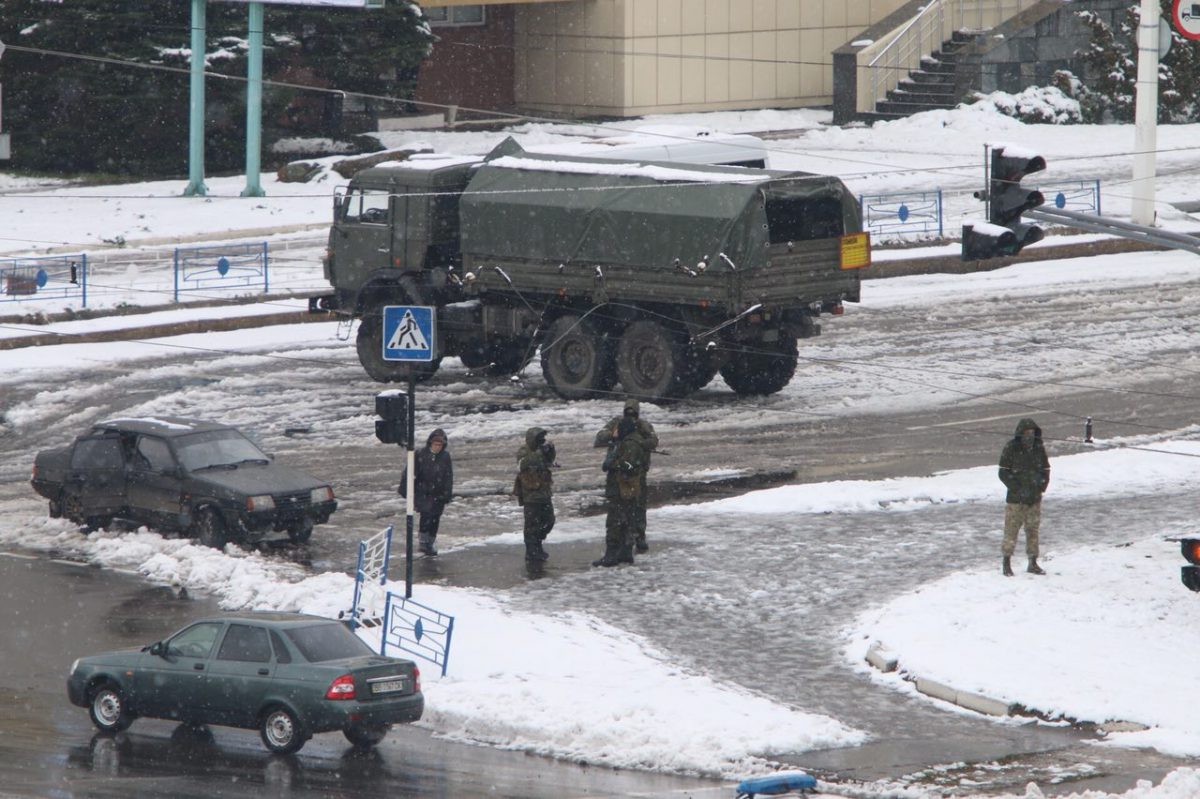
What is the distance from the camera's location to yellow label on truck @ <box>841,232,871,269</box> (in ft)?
94.7

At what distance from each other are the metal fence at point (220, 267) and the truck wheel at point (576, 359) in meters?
10.8

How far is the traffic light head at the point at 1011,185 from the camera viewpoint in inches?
618

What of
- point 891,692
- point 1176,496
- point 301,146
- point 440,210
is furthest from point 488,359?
point 301,146

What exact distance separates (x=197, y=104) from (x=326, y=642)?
111 feet

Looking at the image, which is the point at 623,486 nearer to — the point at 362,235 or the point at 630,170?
the point at 630,170

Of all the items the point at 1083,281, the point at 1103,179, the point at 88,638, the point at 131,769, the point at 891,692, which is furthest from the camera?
the point at 1103,179

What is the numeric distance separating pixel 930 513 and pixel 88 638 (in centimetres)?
1020

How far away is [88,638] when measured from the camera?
19344 mm

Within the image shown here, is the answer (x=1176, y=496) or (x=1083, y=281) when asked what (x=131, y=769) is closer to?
(x=1176, y=496)

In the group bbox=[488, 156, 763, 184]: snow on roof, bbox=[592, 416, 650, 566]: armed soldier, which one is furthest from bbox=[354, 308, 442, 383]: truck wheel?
bbox=[592, 416, 650, 566]: armed soldier

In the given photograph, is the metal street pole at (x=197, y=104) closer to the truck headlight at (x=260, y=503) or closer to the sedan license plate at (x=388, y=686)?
the truck headlight at (x=260, y=503)

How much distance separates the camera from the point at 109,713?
637 inches

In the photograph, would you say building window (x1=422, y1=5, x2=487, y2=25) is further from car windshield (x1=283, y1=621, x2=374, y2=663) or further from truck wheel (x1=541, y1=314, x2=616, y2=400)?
car windshield (x1=283, y1=621, x2=374, y2=663)

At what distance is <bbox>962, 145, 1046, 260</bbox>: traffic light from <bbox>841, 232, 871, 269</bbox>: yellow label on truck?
1260 cm
